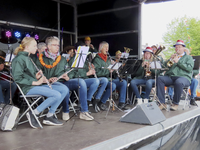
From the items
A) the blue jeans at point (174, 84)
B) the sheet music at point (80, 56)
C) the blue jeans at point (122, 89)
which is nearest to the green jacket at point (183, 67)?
the blue jeans at point (174, 84)

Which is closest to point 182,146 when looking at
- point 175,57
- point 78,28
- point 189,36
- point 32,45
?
point 175,57

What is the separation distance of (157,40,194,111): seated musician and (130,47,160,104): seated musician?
0.74 feet

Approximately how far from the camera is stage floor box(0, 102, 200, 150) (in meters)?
2.31

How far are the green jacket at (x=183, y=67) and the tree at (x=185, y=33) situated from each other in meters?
20.2

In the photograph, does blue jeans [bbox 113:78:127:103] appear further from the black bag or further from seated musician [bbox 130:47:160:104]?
the black bag

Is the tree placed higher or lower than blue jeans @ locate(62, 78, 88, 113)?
higher

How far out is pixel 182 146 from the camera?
3568 millimetres

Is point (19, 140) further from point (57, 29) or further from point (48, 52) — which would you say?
point (57, 29)

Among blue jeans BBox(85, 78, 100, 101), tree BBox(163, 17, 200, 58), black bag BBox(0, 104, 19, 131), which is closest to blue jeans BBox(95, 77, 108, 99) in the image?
blue jeans BBox(85, 78, 100, 101)

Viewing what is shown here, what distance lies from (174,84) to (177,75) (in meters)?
0.24

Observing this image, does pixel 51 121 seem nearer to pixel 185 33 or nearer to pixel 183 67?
pixel 183 67

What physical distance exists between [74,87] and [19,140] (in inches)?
52.2

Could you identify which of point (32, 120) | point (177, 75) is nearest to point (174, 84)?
point (177, 75)

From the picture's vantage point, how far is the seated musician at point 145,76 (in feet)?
15.4
